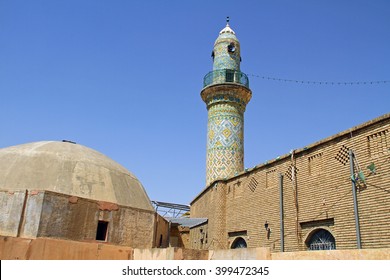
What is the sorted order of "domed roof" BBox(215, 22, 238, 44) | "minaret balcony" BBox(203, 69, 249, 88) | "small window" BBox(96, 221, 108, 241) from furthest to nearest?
"domed roof" BBox(215, 22, 238, 44), "minaret balcony" BBox(203, 69, 249, 88), "small window" BBox(96, 221, 108, 241)

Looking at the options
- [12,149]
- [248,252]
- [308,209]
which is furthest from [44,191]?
[308,209]

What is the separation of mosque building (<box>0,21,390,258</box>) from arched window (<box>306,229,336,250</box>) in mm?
29

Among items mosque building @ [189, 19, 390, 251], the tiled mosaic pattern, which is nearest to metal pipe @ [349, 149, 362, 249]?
mosque building @ [189, 19, 390, 251]

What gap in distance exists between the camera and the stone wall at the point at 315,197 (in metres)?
8.96

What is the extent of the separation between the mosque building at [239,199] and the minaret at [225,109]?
8.17ft

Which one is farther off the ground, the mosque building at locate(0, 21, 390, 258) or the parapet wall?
the mosque building at locate(0, 21, 390, 258)

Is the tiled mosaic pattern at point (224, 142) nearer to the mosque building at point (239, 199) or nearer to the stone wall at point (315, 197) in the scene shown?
the mosque building at point (239, 199)

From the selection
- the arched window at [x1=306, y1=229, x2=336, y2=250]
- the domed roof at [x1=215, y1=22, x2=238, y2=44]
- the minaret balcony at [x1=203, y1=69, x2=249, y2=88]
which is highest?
the domed roof at [x1=215, y1=22, x2=238, y2=44]

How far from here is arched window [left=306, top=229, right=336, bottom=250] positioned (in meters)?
10.2

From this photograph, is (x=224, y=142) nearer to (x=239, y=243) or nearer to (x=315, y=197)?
(x=239, y=243)

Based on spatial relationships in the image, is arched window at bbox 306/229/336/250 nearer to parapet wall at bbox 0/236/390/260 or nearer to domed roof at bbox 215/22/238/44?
parapet wall at bbox 0/236/390/260

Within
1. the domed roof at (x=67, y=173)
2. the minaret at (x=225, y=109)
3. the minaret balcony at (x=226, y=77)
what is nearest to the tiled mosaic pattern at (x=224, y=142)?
the minaret at (x=225, y=109)

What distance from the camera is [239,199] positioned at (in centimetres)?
1491
